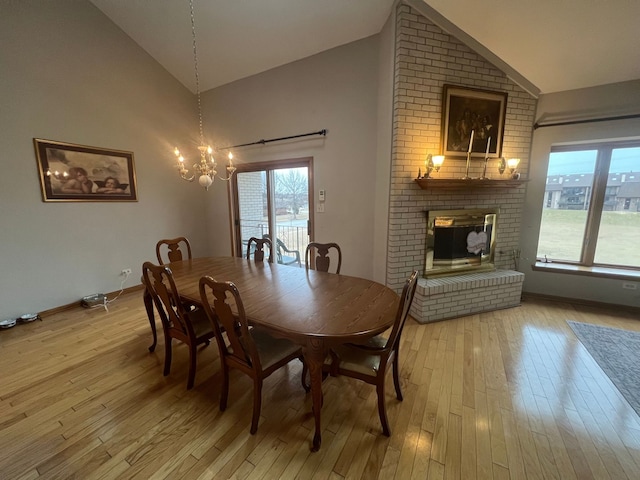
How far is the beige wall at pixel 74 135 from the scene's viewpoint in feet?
9.05

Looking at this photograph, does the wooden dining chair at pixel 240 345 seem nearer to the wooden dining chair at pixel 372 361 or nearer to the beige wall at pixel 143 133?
the wooden dining chair at pixel 372 361

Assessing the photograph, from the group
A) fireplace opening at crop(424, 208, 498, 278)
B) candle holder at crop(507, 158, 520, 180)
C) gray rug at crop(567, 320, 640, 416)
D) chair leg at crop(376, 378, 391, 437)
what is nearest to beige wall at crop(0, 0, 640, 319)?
fireplace opening at crop(424, 208, 498, 278)

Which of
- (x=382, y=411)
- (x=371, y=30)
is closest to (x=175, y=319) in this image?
(x=382, y=411)

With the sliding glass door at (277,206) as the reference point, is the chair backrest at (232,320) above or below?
below

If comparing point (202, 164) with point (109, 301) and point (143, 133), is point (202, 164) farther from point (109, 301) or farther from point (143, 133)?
point (109, 301)

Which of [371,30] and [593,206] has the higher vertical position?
[371,30]

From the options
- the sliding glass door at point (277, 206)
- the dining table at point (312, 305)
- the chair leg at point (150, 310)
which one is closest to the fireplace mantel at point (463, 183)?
the dining table at point (312, 305)

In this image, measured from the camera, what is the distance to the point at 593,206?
131 inches

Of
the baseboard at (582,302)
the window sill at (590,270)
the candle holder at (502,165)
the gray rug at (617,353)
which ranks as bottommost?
the gray rug at (617,353)

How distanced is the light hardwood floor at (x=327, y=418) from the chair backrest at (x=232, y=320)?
437mm

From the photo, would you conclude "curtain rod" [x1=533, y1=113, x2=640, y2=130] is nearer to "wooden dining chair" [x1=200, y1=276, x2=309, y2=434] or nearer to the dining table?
the dining table

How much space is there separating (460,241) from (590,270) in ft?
5.71

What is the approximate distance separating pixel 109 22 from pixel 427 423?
18.4ft

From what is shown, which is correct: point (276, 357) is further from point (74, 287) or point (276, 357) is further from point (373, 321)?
point (74, 287)
